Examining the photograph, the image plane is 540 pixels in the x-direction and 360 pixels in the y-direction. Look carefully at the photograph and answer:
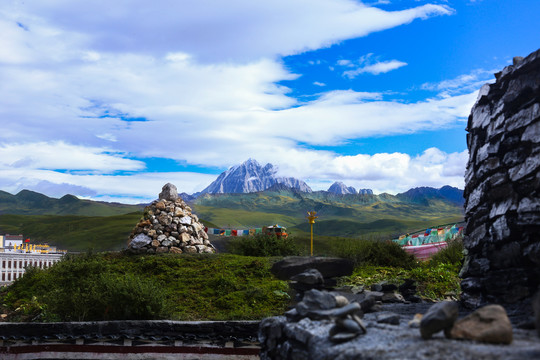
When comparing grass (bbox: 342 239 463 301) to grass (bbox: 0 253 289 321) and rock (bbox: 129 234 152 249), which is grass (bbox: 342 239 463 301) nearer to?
grass (bbox: 0 253 289 321)

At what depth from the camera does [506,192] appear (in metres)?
5.28

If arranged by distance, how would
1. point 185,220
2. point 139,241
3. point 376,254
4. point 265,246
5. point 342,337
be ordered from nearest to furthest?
point 342,337, point 376,254, point 139,241, point 265,246, point 185,220

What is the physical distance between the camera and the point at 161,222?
1510 centimetres

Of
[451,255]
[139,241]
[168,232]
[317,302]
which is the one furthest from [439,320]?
[168,232]

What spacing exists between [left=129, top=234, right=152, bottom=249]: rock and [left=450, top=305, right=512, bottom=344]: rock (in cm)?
1222

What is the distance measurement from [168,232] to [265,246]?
311 cm

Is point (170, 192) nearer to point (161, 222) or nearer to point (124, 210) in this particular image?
point (161, 222)

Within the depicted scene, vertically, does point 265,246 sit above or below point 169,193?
below

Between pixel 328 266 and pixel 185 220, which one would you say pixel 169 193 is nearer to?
pixel 185 220

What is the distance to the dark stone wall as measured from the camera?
15.9 ft

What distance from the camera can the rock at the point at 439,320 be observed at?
3.40 metres

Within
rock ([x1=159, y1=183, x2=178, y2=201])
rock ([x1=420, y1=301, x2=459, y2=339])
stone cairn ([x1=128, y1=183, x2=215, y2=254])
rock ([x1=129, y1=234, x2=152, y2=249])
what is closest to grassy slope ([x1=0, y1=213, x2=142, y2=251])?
rock ([x1=159, y1=183, x2=178, y2=201])

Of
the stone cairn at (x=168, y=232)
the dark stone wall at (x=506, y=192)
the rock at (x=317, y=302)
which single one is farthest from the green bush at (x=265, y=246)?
the rock at (x=317, y=302)

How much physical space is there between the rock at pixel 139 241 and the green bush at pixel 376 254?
569 cm
